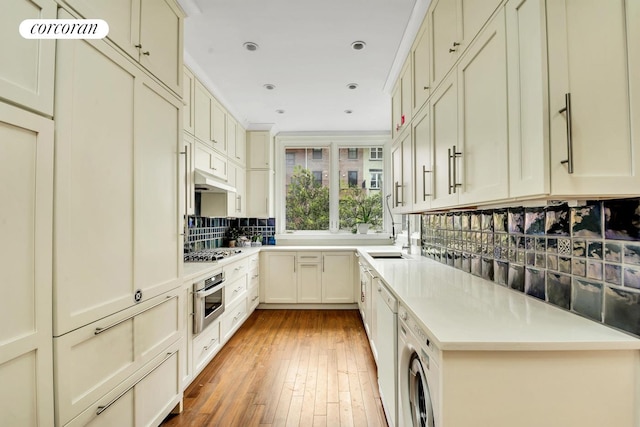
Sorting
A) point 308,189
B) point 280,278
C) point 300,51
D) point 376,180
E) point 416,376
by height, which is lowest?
point 280,278

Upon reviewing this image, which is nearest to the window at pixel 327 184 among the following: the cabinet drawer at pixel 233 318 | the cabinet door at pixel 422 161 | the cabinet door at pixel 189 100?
the cabinet drawer at pixel 233 318

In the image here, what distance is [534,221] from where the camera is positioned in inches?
Answer: 53.9

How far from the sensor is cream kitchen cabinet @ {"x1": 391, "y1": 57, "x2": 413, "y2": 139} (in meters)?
2.38

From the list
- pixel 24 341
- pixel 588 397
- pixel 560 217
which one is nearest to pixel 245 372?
pixel 24 341

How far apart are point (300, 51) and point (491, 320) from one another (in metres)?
2.37

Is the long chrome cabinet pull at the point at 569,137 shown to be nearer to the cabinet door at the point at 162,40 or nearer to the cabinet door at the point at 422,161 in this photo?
the cabinet door at the point at 422,161

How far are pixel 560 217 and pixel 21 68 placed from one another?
6.55 ft

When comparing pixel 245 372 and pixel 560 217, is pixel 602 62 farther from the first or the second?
pixel 245 372

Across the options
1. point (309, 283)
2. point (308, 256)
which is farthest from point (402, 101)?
point (309, 283)

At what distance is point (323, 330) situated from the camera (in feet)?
10.8

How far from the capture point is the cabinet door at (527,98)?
0.90 metres

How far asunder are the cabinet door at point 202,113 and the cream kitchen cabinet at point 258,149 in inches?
50.6

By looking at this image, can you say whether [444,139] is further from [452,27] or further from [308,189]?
[308,189]

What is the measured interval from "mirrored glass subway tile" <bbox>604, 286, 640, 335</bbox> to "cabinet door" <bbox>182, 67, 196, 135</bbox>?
2.87m
